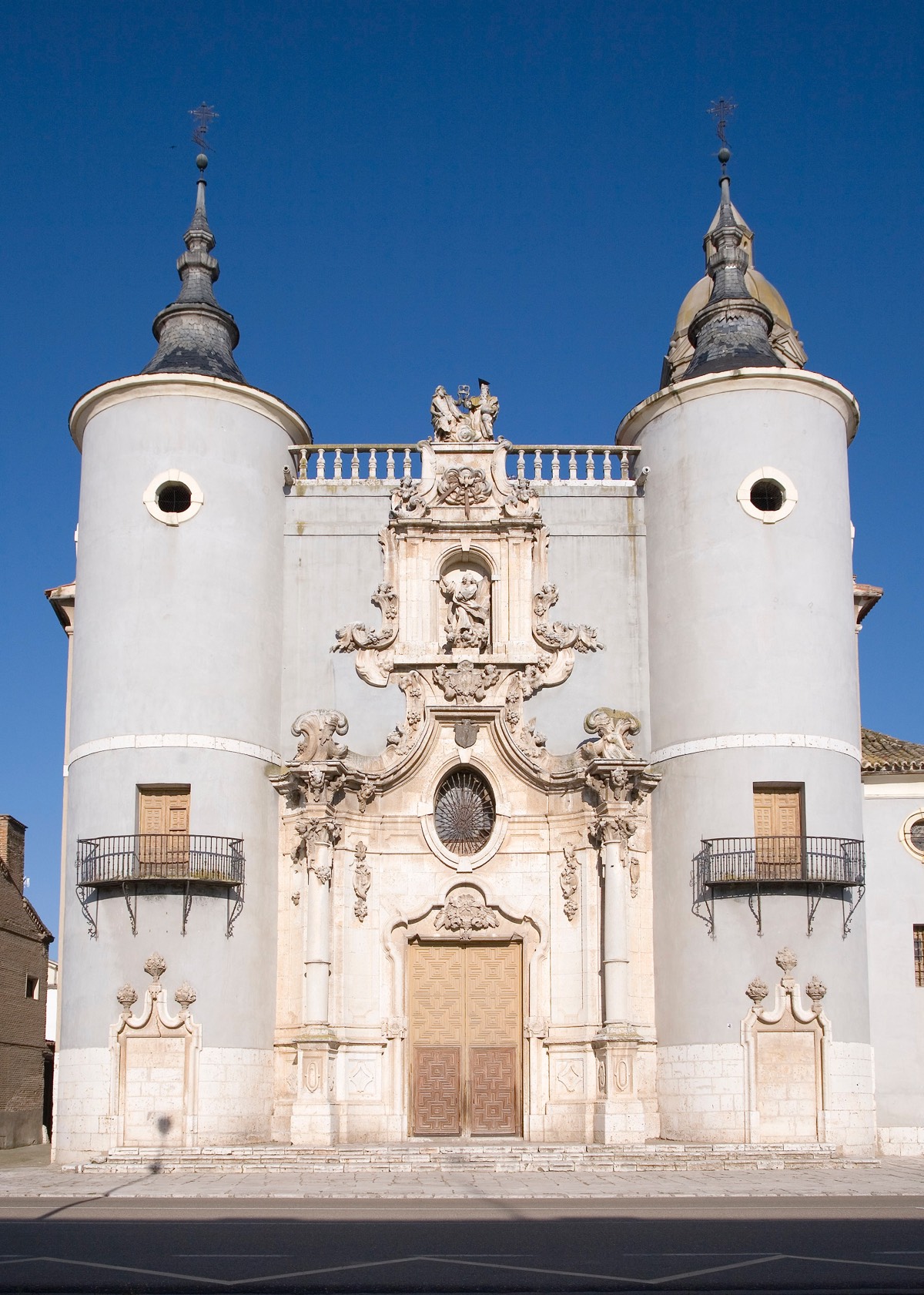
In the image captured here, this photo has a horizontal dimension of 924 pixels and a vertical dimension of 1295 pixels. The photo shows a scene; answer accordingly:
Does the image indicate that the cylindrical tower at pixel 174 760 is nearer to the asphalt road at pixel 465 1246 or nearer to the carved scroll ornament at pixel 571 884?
the carved scroll ornament at pixel 571 884

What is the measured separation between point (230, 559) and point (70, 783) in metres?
5.18

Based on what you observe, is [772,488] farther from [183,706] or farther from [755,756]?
[183,706]

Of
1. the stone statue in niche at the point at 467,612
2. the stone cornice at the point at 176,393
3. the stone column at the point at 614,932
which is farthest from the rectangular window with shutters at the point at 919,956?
the stone cornice at the point at 176,393

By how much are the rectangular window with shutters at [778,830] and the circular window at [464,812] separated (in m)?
5.16

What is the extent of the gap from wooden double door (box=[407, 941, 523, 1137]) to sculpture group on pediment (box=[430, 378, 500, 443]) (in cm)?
1017

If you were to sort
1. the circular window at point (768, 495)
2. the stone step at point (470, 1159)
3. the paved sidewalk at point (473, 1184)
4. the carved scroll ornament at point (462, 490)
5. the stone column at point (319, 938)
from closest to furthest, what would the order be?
the paved sidewalk at point (473, 1184)
the stone step at point (470, 1159)
the stone column at point (319, 938)
the circular window at point (768, 495)
the carved scroll ornament at point (462, 490)

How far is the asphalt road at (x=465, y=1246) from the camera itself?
12484 mm

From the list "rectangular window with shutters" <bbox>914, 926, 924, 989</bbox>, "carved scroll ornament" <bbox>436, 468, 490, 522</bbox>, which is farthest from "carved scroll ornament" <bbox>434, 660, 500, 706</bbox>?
"rectangular window with shutters" <bbox>914, 926, 924, 989</bbox>

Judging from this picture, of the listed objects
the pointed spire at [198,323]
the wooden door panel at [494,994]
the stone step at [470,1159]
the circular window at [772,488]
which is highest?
the pointed spire at [198,323]

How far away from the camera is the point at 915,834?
30.6m

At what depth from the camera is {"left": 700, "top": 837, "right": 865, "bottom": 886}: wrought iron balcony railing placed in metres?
27.6

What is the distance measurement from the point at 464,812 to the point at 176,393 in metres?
9.85

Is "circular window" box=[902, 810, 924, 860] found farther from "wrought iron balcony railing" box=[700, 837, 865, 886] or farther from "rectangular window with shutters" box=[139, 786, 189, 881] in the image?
"rectangular window with shutters" box=[139, 786, 189, 881]

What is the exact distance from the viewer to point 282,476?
31.4 metres
